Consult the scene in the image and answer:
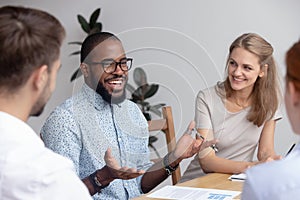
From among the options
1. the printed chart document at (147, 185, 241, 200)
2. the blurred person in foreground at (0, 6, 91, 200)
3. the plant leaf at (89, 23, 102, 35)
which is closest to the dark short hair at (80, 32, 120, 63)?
the printed chart document at (147, 185, 241, 200)

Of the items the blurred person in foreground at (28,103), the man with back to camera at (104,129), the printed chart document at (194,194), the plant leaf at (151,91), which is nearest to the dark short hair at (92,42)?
the man with back to camera at (104,129)

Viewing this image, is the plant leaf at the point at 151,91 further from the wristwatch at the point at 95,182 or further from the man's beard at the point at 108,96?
the wristwatch at the point at 95,182

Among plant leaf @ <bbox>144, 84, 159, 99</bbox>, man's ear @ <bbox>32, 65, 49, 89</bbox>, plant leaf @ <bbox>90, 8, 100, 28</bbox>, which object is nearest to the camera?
man's ear @ <bbox>32, 65, 49, 89</bbox>

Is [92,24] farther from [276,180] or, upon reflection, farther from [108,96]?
[276,180]

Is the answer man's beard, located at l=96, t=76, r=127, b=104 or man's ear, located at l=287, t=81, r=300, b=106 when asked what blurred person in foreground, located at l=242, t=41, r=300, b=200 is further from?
man's beard, located at l=96, t=76, r=127, b=104

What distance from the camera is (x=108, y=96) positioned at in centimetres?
199

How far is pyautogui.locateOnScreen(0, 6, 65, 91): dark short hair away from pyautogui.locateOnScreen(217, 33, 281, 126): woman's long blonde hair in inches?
57.1

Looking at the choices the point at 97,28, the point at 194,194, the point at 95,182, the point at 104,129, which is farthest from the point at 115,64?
the point at 97,28

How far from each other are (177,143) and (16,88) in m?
1.03

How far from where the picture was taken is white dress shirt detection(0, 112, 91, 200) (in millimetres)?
1024

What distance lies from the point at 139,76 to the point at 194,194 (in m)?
0.50

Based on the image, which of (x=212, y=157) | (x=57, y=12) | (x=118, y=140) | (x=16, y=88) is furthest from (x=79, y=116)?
(x=57, y=12)

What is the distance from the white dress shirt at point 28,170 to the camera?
3.36ft

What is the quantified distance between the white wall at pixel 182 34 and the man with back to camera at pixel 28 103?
74cm
